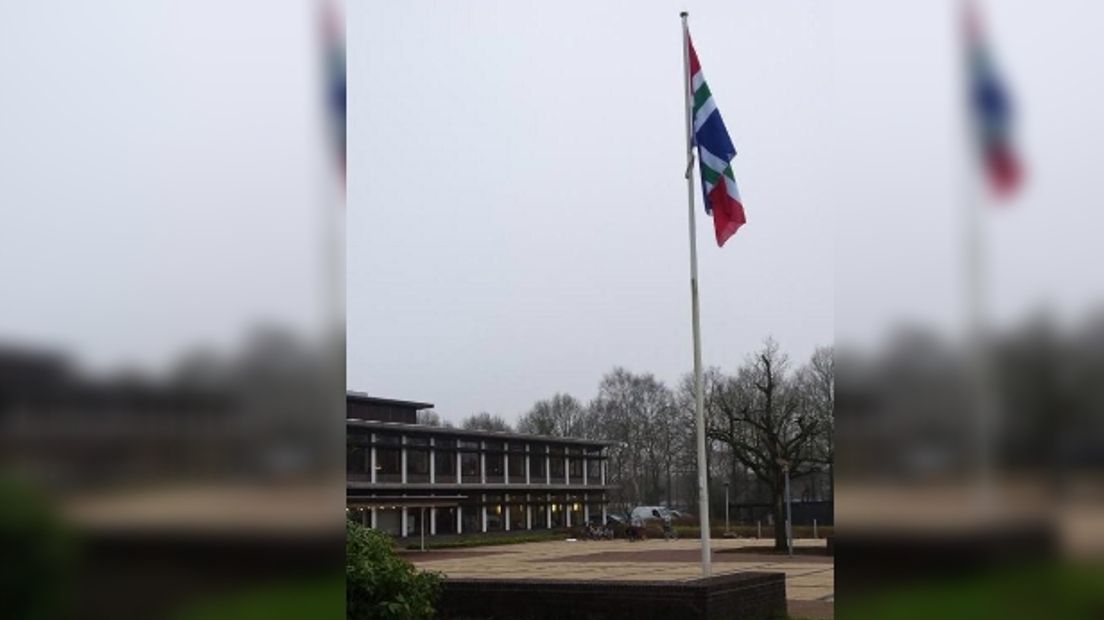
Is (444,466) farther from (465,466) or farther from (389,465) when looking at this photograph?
(389,465)

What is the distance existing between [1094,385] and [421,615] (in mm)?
6153

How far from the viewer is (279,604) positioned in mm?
3422

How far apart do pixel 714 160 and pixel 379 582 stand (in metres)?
5.63

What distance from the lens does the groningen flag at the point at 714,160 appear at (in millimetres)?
10688

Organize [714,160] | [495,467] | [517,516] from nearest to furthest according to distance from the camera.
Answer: [714,160]
[495,467]
[517,516]

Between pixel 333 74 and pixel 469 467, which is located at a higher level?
pixel 333 74

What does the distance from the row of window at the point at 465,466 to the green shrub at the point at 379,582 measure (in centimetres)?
1751

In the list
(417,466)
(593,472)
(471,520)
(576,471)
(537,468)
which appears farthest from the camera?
(471,520)

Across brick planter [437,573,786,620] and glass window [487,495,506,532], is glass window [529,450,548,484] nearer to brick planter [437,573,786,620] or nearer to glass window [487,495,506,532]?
glass window [487,495,506,532]

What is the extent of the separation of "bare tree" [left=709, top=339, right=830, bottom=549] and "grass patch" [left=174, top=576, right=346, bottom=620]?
966cm

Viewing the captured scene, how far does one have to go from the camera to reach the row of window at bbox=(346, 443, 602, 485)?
87.9 feet

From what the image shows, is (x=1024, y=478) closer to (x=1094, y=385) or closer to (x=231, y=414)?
(x=1094, y=385)

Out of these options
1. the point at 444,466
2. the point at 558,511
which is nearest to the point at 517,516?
the point at 558,511

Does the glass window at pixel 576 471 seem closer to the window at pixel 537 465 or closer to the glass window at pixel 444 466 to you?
the window at pixel 537 465
